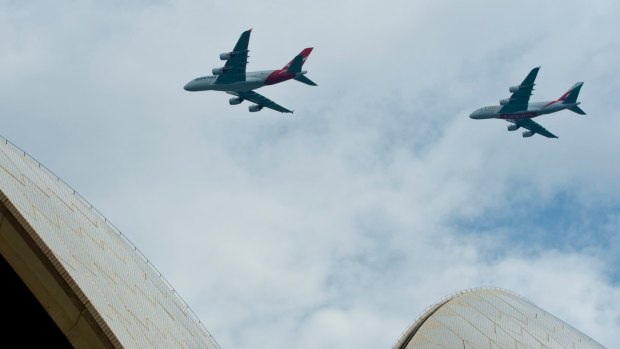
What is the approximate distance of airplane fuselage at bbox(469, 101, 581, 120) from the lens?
138 meters

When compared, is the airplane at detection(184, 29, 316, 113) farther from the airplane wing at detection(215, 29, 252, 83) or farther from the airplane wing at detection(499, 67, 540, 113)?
the airplane wing at detection(499, 67, 540, 113)

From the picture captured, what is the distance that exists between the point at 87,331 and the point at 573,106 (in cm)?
11514

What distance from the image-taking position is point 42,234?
103 ft

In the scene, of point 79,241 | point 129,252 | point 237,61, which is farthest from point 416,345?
point 237,61

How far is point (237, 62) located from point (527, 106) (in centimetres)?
3832

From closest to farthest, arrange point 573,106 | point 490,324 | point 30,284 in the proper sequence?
point 30,284 → point 490,324 → point 573,106

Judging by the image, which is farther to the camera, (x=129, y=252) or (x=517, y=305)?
(x=517, y=305)

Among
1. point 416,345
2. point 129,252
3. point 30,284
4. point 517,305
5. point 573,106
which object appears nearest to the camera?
point 30,284

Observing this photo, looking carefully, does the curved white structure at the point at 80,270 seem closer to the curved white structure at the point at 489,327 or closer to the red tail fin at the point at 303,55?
the curved white structure at the point at 489,327

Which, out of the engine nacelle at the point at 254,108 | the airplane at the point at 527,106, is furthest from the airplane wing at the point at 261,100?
the airplane at the point at 527,106

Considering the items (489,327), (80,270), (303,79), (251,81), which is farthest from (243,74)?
(80,270)

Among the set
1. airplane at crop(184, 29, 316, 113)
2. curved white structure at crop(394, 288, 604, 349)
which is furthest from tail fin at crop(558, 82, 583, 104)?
curved white structure at crop(394, 288, 604, 349)

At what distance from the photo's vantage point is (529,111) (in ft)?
459

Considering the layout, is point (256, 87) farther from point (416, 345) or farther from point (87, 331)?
point (87, 331)
